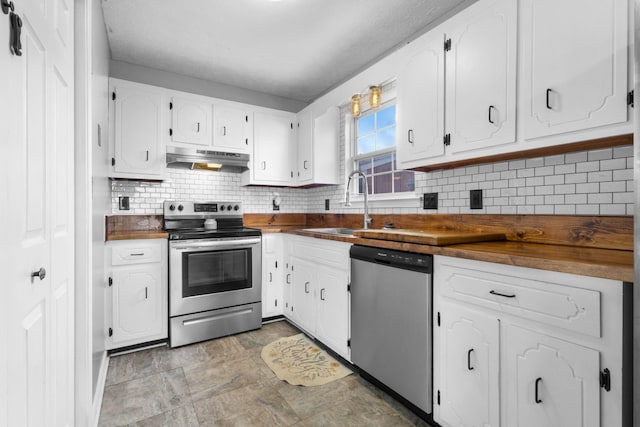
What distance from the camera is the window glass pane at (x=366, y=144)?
10.2 ft

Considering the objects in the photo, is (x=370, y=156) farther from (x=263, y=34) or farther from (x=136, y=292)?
(x=136, y=292)

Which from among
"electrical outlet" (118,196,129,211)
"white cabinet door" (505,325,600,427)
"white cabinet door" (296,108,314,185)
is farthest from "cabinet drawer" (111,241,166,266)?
"white cabinet door" (505,325,600,427)

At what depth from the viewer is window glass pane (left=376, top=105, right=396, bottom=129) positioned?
2877 millimetres

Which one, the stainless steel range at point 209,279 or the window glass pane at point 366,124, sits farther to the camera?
the window glass pane at point 366,124

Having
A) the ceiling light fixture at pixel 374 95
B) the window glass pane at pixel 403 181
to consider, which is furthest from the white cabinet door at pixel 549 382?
the ceiling light fixture at pixel 374 95

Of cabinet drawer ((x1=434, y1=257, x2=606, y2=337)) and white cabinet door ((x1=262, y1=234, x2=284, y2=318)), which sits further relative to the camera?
white cabinet door ((x1=262, y1=234, x2=284, y2=318))

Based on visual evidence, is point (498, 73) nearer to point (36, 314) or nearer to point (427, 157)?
point (427, 157)

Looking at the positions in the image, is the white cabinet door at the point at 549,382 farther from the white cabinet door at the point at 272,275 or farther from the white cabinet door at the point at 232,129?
the white cabinet door at the point at 232,129

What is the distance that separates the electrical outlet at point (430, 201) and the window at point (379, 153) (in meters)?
0.23

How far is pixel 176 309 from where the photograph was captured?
8.66 feet

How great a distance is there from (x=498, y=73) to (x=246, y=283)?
2531 millimetres

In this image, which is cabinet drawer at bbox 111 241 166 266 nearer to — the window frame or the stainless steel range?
the stainless steel range

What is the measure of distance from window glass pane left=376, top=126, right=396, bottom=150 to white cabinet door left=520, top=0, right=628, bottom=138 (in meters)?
1.39

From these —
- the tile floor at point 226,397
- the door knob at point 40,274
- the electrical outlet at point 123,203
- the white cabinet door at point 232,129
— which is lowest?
the tile floor at point 226,397
